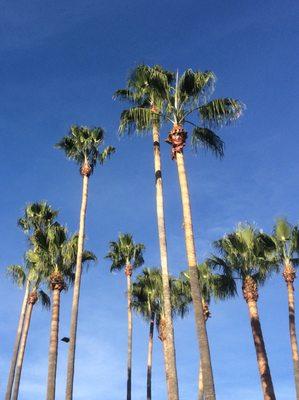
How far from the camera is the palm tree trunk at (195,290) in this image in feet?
47.9

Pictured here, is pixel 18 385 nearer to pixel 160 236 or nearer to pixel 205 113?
pixel 160 236

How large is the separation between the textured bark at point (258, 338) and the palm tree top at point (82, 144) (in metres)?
13.0

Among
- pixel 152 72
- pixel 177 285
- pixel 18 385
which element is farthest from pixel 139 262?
pixel 152 72

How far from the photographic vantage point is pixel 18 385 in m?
35.4

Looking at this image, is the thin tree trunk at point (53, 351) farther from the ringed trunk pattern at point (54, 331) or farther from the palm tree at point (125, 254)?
the palm tree at point (125, 254)

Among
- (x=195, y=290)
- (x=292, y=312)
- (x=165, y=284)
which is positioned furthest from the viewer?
(x=292, y=312)

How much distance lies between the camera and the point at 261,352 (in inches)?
1035

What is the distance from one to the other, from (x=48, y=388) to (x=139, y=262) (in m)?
20.4

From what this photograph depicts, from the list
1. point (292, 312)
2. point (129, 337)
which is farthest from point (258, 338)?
point (129, 337)

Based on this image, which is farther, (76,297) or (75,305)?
(76,297)

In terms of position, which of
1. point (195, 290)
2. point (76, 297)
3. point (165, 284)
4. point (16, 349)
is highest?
point (16, 349)

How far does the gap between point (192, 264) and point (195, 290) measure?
3.03ft

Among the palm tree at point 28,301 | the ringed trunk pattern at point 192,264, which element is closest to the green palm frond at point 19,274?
the palm tree at point 28,301

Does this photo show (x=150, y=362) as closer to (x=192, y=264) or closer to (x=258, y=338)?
(x=258, y=338)
